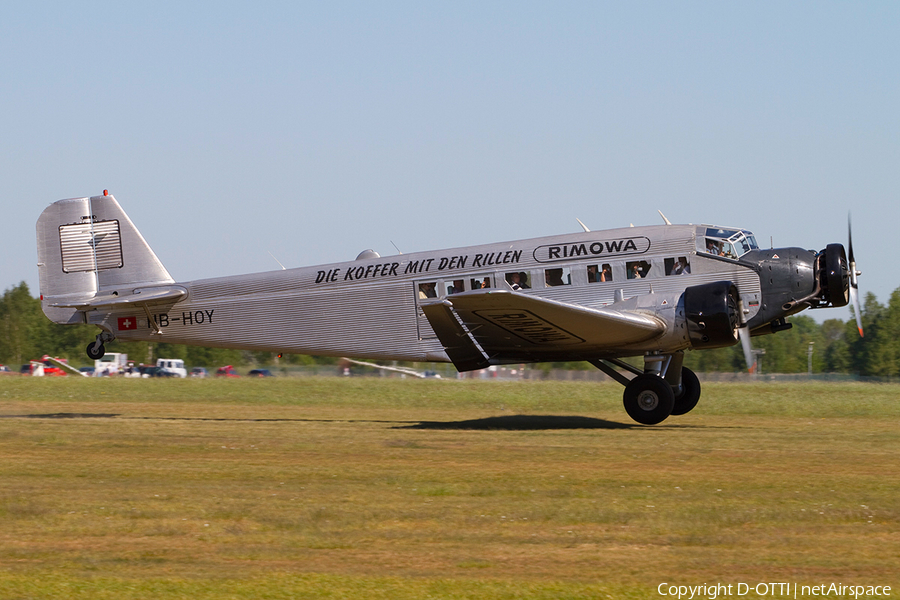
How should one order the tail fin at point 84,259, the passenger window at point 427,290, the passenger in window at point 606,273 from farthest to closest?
the tail fin at point 84,259, the passenger window at point 427,290, the passenger in window at point 606,273

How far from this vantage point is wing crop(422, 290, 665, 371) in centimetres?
1577

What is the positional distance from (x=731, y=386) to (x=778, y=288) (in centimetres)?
1044

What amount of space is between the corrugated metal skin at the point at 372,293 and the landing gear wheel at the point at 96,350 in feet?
1.72

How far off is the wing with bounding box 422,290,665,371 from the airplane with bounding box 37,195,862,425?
37 mm

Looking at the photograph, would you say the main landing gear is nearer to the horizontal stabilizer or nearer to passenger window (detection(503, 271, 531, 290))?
passenger window (detection(503, 271, 531, 290))

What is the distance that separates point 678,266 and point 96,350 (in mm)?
12575

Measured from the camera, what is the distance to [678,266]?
56.5ft

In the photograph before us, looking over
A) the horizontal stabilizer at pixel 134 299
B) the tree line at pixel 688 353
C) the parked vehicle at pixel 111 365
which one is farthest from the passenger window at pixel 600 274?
the tree line at pixel 688 353

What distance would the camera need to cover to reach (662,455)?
13.1m

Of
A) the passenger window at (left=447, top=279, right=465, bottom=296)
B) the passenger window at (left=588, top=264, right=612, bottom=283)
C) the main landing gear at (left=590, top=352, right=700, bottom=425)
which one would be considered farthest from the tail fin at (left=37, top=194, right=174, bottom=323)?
the main landing gear at (left=590, top=352, right=700, bottom=425)

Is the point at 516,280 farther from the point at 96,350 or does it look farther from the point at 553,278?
the point at 96,350

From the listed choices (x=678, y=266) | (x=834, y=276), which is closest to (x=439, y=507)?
(x=678, y=266)

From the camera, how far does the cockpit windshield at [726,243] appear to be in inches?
676

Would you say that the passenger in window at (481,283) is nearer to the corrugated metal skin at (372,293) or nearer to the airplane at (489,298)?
the airplane at (489,298)
